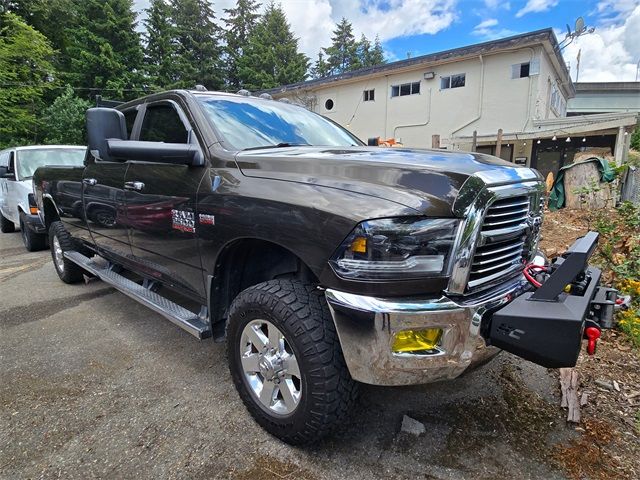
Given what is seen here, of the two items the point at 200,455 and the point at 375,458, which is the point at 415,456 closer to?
the point at 375,458

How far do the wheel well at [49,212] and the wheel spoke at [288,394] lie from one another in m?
4.49

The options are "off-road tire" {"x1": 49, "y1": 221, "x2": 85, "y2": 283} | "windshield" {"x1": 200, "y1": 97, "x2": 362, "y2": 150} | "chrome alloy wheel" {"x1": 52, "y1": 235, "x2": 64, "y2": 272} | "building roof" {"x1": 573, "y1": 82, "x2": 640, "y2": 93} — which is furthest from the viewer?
"building roof" {"x1": 573, "y1": 82, "x2": 640, "y2": 93}

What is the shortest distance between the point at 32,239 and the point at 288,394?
7.31 meters

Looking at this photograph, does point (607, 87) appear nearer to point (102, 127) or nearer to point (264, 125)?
point (264, 125)

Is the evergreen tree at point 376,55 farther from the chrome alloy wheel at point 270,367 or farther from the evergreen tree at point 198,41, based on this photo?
the chrome alloy wheel at point 270,367

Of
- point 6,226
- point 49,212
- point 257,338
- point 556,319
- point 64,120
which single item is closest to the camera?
point 556,319

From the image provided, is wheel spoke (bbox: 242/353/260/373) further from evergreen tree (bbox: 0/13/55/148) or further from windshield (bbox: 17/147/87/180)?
evergreen tree (bbox: 0/13/55/148)

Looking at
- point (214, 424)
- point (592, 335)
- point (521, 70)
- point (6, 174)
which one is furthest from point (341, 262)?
point (521, 70)

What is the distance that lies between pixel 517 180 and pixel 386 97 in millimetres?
17585

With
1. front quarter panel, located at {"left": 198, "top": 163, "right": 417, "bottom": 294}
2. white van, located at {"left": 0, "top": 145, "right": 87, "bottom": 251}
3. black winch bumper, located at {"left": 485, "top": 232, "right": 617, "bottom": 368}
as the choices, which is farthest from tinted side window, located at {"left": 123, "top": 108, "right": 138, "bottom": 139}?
white van, located at {"left": 0, "top": 145, "right": 87, "bottom": 251}

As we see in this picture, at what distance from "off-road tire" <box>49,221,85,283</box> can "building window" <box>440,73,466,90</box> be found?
15466 mm

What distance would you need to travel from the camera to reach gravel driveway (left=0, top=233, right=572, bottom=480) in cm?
199

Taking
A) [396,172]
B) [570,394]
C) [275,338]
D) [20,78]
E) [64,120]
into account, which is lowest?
[570,394]

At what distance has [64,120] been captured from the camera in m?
19.8
